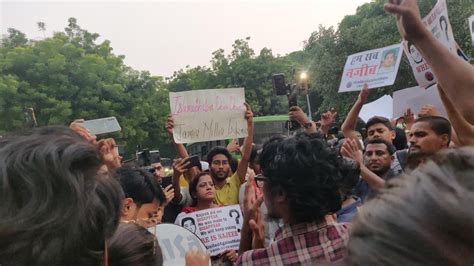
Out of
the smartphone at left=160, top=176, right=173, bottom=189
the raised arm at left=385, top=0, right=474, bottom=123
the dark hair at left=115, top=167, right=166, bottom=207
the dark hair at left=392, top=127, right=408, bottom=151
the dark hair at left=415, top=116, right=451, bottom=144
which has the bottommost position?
the smartphone at left=160, top=176, right=173, bottom=189

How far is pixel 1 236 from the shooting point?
102 cm

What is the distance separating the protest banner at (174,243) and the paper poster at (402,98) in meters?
3.24

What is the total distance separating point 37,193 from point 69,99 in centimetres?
2516

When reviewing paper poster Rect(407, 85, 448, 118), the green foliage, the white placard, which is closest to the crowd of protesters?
paper poster Rect(407, 85, 448, 118)

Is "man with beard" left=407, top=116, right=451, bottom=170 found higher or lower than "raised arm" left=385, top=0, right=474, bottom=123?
lower

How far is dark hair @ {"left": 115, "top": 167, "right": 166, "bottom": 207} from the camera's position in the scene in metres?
3.13

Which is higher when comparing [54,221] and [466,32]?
[466,32]

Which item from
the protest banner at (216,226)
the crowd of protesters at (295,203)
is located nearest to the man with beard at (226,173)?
the protest banner at (216,226)

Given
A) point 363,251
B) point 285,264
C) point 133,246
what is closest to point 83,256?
point 133,246

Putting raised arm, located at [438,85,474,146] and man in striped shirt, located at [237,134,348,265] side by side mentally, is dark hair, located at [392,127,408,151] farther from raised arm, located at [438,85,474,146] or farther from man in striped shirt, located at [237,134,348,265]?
man in striped shirt, located at [237,134,348,265]

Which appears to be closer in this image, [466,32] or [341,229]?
[341,229]

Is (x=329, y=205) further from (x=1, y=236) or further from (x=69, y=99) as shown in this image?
(x=69, y=99)

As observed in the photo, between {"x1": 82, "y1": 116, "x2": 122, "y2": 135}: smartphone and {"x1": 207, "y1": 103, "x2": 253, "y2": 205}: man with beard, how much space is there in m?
1.02

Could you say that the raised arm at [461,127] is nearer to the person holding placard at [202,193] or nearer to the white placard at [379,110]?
the person holding placard at [202,193]
